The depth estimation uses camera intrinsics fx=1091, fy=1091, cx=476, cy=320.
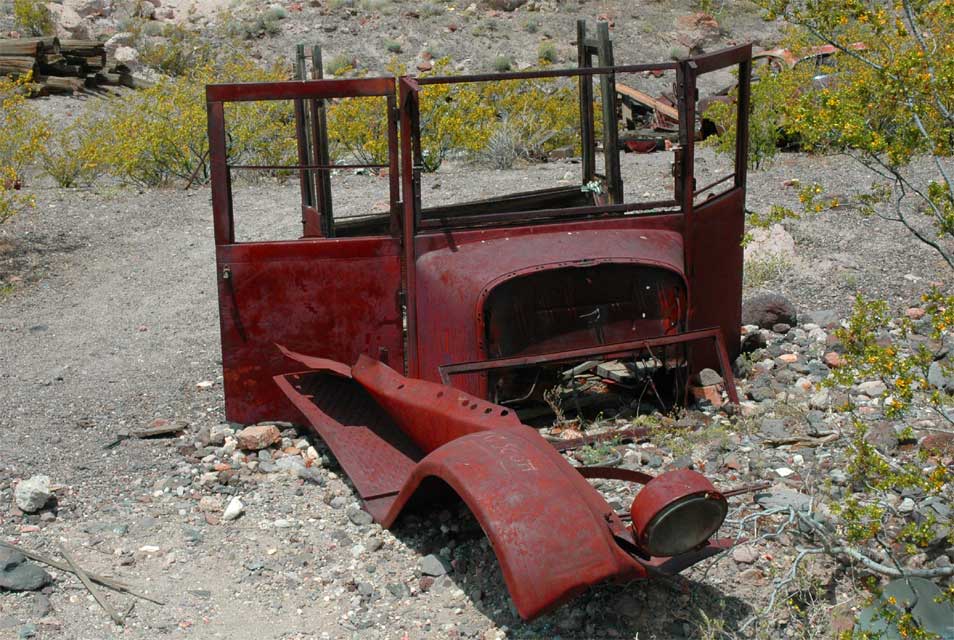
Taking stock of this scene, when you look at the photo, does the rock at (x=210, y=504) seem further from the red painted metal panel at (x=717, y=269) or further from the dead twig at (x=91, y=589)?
the red painted metal panel at (x=717, y=269)

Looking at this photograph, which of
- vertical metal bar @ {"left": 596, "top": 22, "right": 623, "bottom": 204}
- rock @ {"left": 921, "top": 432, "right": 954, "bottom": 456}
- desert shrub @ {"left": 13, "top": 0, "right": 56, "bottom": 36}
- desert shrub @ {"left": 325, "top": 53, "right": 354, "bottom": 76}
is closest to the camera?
rock @ {"left": 921, "top": 432, "right": 954, "bottom": 456}

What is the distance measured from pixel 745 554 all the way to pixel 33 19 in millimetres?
24721

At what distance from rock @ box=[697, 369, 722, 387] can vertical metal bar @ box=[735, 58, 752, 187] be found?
1077 mm

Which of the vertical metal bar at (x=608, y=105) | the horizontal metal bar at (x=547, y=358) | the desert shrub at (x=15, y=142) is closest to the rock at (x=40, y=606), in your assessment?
the horizontal metal bar at (x=547, y=358)

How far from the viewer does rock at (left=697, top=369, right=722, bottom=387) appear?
5.46 m

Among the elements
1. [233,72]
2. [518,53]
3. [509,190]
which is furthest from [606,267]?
[518,53]

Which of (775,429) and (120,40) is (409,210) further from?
(120,40)

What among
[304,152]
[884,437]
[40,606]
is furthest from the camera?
[304,152]

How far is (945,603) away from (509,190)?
27.9 feet

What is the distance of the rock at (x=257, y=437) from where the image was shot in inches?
204

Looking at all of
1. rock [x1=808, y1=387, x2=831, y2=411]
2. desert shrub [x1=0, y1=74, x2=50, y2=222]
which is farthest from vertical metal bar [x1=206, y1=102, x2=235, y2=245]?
desert shrub [x1=0, y1=74, x2=50, y2=222]

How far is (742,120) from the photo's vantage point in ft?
18.9

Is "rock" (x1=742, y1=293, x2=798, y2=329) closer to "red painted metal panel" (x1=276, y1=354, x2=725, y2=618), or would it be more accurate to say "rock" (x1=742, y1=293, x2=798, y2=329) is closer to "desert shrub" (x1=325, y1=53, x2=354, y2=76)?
"red painted metal panel" (x1=276, y1=354, x2=725, y2=618)

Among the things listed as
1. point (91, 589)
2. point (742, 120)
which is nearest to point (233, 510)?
point (91, 589)
